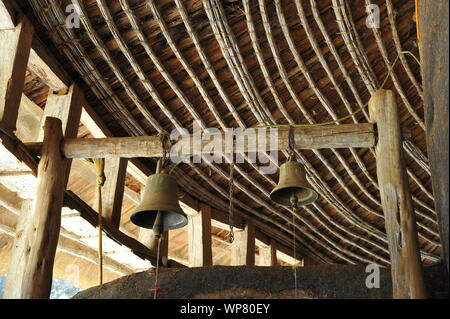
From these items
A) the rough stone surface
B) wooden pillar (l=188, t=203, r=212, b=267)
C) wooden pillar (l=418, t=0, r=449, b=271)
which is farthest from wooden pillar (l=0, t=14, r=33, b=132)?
wooden pillar (l=188, t=203, r=212, b=267)

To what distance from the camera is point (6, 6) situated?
3213 mm

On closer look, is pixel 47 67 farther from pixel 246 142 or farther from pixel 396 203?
pixel 396 203

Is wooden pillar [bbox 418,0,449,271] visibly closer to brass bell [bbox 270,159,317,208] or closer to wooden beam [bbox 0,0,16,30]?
brass bell [bbox 270,159,317,208]

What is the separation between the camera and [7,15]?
10.7 ft

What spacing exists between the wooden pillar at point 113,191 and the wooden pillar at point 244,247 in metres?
1.51

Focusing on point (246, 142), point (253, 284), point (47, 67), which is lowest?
point (253, 284)

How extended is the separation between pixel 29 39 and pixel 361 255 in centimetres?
486

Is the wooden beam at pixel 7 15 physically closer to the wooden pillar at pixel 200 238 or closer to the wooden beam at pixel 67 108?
the wooden beam at pixel 67 108

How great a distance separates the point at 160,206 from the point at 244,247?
294 centimetres

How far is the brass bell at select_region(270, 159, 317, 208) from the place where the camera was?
9.93 feet

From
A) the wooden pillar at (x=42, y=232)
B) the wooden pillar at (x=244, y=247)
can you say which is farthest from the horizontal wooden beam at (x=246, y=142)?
the wooden pillar at (x=244, y=247)

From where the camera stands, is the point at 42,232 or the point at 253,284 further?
the point at 42,232

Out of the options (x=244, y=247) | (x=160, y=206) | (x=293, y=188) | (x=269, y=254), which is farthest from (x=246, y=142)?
(x=269, y=254)
